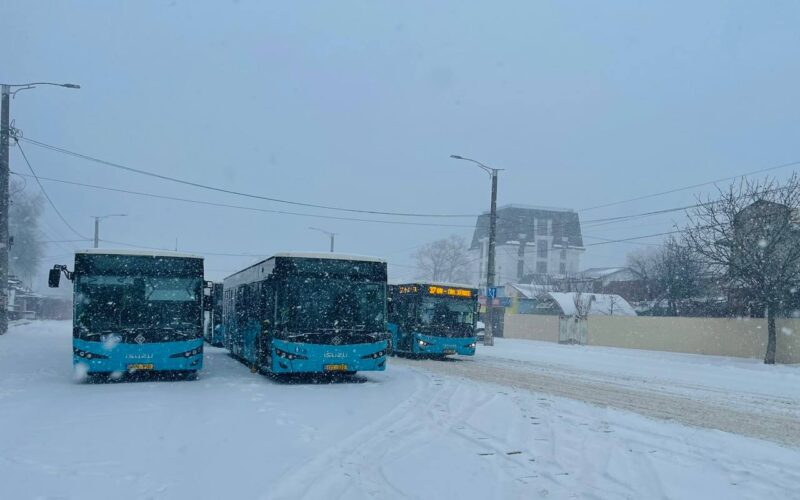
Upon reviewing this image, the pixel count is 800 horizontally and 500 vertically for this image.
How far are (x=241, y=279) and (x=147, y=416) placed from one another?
10.7 meters

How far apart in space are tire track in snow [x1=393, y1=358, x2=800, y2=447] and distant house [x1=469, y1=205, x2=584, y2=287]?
9441 cm

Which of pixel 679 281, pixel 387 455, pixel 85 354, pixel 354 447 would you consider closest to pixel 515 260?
pixel 679 281

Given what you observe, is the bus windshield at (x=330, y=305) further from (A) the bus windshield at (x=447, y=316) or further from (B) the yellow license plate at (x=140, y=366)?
(A) the bus windshield at (x=447, y=316)

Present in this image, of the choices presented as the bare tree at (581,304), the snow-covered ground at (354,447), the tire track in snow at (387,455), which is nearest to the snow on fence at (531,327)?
the bare tree at (581,304)

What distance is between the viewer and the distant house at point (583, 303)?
55.0m

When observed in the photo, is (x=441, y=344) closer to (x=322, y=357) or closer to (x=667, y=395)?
(x=322, y=357)

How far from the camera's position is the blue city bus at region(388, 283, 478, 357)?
2525 cm

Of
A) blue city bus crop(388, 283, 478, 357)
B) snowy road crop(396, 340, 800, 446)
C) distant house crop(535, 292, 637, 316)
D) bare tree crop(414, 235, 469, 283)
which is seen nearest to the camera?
snowy road crop(396, 340, 800, 446)

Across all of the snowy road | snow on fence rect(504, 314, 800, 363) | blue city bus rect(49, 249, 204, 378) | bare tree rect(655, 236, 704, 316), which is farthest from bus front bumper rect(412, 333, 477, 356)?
bare tree rect(655, 236, 704, 316)

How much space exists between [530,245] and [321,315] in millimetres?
102047

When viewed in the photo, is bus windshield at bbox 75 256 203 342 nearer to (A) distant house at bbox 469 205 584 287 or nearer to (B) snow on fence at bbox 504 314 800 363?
(B) snow on fence at bbox 504 314 800 363

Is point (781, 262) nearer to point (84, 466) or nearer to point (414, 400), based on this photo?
point (414, 400)

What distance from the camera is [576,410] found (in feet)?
40.8

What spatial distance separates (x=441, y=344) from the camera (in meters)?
25.3
